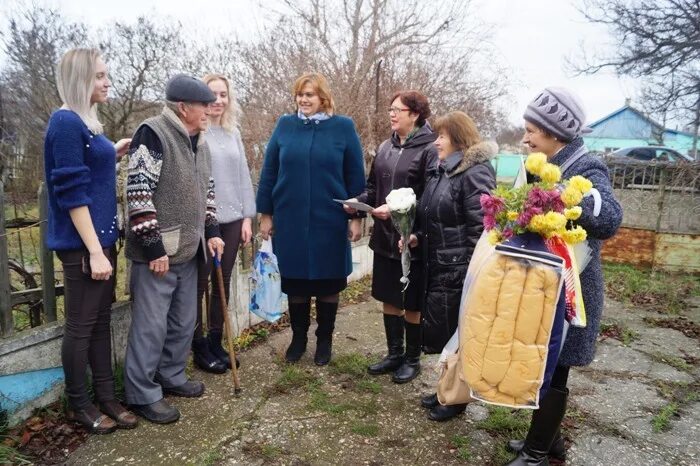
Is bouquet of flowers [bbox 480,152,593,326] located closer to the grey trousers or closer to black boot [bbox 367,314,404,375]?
black boot [bbox 367,314,404,375]

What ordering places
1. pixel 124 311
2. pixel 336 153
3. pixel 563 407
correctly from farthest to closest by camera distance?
pixel 336 153, pixel 124 311, pixel 563 407

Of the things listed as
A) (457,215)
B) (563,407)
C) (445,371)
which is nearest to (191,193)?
(457,215)

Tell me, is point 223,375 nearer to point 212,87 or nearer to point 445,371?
point 445,371

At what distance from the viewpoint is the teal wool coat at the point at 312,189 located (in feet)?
11.4

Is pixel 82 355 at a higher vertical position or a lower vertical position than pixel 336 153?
lower

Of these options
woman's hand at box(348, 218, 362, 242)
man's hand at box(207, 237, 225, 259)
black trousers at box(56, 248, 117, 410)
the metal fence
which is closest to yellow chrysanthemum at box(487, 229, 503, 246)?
woman's hand at box(348, 218, 362, 242)

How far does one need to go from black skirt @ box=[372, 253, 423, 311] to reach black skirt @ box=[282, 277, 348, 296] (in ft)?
0.93

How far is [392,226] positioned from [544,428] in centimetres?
155

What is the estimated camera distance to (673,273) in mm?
6852

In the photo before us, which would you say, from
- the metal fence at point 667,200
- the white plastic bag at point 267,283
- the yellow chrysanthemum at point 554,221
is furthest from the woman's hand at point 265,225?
the metal fence at point 667,200

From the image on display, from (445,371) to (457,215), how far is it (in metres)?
0.87

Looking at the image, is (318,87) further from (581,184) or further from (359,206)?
(581,184)

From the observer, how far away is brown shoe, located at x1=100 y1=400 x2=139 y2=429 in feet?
9.14

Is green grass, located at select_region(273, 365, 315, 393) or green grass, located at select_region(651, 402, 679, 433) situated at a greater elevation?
green grass, located at select_region(273, 365, 315, 393)
